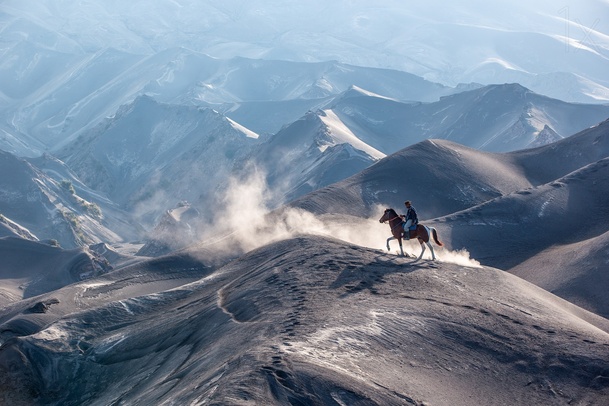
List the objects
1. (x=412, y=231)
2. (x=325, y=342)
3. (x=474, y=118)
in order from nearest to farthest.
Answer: (x=325, y=342) < (x=412, y=231) < (x=474, y=118)

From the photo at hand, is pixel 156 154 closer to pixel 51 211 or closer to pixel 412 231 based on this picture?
pixel 51 211

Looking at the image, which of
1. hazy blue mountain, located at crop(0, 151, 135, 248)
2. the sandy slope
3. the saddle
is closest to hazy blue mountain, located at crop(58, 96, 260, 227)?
hazy blue mountain, located at crop(0, 151, 135, 248)

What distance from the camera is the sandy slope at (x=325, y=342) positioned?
19.1 m

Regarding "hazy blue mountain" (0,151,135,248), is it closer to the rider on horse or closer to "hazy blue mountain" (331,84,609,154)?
"hazy blue mountain" (331,84,609,154)

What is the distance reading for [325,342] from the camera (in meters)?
20.8

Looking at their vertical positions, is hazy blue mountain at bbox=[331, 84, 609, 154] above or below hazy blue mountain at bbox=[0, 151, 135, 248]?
above

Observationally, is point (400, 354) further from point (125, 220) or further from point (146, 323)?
point (125, 220)

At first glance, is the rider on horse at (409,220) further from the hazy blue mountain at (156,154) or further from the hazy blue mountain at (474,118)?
the hazy blue mountain at (156,154)

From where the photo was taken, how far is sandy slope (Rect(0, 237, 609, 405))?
1912cm

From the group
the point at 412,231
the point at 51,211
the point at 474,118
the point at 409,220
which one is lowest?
the point at 412,231

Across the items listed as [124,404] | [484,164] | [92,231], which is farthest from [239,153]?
[124,404]

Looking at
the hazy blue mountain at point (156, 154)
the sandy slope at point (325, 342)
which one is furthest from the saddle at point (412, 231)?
the hazy blue mountain at point (156, 154)

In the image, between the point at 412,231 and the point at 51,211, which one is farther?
the point at 51,211

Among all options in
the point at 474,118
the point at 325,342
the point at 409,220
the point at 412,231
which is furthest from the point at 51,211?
the point at 325,342
